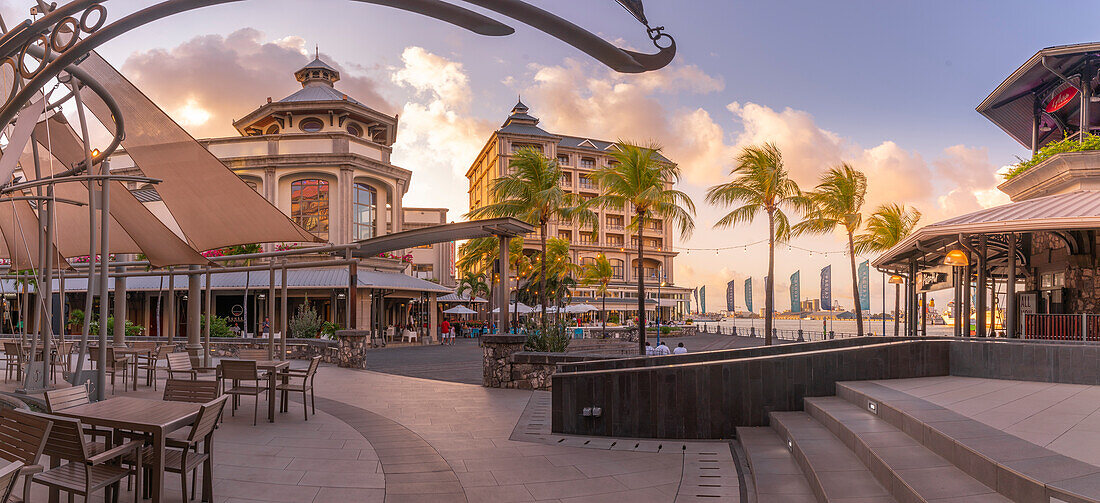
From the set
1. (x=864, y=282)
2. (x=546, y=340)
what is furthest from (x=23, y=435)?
(x=864, y=282)

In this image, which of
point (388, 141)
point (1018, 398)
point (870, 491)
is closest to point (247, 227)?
point (870, 491)

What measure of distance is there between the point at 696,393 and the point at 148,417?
5950 millimetres

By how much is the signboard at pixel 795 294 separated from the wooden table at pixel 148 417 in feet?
244

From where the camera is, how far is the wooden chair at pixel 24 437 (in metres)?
3.92

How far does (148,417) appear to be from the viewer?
514 cm

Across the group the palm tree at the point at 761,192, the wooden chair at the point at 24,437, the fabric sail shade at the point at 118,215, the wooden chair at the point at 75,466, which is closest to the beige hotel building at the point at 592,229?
the palm tree at the point at 761,192

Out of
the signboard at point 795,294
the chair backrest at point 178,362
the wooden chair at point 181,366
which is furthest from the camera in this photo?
the signboard at point 795,294

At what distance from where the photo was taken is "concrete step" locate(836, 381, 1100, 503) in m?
3.45

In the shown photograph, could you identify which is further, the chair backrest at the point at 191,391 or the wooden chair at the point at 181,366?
the wooden chair at the point at 181,366

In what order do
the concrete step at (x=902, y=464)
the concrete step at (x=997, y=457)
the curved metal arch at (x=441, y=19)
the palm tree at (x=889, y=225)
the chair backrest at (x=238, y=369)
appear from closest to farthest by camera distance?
the concrete step at (x=997, y=457) < the concrete step at (x=902, y=464) < the curved metal arch at (x=441, y=19) < the chair backrest at (x=238, y=369) < the palm tree at (x=889, y=225)

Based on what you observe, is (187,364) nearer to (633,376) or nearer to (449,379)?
(449,379)

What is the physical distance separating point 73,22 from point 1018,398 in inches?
368

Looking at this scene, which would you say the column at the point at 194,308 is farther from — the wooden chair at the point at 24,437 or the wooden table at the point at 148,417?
the wooden chair at the point at 24,437

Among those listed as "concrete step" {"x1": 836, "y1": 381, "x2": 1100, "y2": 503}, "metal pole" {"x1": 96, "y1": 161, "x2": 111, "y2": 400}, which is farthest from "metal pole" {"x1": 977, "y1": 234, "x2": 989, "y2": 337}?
"metal pole" {"x1": 96, "y1": 161, "x2": 111, "y2": 400}
